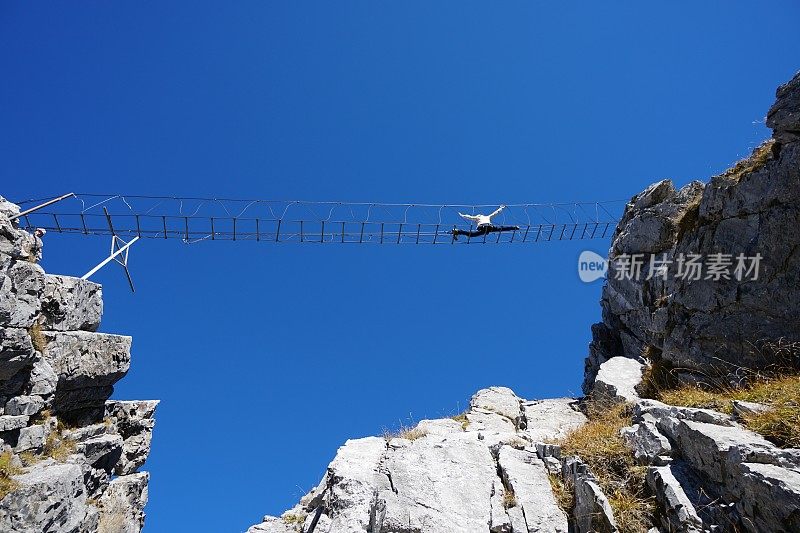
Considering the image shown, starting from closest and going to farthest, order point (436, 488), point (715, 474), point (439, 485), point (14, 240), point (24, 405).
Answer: point (715, 474) < point (436, 488) < point (439, 485) < point (24, 405) < point (14, 240)

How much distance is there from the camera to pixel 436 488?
33.6 feet

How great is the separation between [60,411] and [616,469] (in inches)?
685

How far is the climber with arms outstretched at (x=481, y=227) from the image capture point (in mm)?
20844

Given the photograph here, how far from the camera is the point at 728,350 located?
1339 centimetres

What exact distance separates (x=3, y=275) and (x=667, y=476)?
1781 cm

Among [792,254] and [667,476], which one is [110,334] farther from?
[792,254]

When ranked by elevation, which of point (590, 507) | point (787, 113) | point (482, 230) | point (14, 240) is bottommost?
point (590, 507)

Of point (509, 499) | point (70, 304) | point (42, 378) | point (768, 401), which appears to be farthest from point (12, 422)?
point (768, 401)

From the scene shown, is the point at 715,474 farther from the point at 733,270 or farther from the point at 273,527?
the point at 273,527

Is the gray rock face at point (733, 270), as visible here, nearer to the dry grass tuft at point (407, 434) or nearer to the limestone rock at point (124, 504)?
the dry grass tuft at point (407, 434)

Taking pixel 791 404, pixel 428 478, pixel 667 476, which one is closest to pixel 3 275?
pixel 428 478

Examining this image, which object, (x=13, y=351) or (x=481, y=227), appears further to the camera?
(x=481, y=227)

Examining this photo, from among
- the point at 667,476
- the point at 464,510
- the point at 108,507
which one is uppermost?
the point at 667,476

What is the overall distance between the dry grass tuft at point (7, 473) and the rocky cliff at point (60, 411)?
0.11 ft
